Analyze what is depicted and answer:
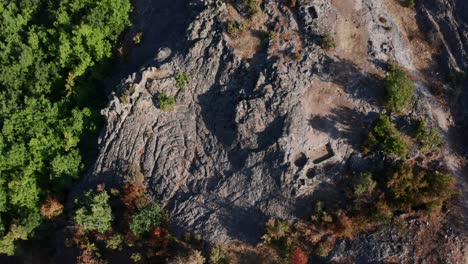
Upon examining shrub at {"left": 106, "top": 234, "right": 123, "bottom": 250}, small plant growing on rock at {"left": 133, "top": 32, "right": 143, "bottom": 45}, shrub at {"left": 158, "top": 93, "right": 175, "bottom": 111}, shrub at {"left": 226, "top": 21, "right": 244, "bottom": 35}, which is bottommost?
shrub at {"left": 106, "top": 234, "right": 123, "bottom": 250}

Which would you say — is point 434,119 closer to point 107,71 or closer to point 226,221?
point 226,221

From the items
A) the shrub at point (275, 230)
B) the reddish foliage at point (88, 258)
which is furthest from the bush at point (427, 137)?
the reddish foliage at point (88, 258)

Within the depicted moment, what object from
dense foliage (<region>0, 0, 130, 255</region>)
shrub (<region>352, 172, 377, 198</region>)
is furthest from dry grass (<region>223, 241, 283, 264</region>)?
dense foliage (<region>0, 0, 130, 255</region>)

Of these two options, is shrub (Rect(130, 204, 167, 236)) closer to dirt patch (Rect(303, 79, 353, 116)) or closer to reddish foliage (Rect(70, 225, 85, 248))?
reddish foliage (Rect(70, 225, 85, 248))

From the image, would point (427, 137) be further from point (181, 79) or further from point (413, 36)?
point (181, 79)

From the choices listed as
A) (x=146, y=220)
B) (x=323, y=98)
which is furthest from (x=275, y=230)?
(x=323, y=98)

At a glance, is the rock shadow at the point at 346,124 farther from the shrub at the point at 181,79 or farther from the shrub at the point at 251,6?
the shrub at the point at 181,79

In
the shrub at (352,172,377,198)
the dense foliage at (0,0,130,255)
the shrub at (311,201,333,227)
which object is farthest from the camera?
the dense foliage at (0,0,130,255)
